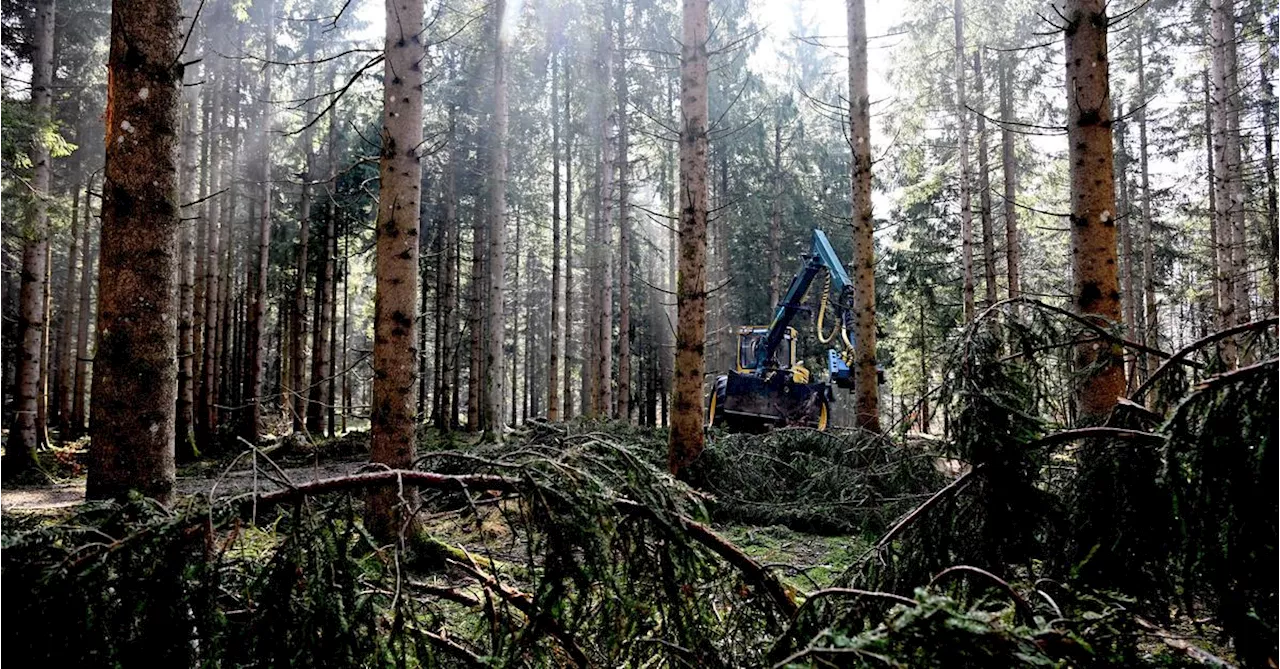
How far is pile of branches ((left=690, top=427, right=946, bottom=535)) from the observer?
6.45m

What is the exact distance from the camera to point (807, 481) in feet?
26.4

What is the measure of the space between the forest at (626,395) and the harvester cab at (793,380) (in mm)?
91

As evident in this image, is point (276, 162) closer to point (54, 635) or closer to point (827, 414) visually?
point (827, 414)

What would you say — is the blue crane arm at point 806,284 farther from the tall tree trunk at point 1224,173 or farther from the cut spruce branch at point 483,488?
the cut spruce branch at point 483,488

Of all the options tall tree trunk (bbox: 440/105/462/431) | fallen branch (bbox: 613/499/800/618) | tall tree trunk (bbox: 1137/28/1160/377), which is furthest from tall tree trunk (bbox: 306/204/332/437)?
tall tree trunk (bbox: 1137/28/1160/377)

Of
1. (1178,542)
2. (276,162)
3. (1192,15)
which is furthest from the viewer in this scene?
(276,162)

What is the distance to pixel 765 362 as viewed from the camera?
15.1 m

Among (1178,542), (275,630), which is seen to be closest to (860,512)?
(1178,542)

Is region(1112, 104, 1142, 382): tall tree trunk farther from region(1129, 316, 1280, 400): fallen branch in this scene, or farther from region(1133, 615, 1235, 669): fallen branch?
region(1133, 615, 1235, 669): fallen branch

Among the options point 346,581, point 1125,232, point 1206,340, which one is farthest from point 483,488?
point 1125,232

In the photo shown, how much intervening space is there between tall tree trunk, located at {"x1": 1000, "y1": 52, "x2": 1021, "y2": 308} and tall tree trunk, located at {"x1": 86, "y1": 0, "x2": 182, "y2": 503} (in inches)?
698

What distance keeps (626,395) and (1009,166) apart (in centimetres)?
1223

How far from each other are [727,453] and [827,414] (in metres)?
5.95

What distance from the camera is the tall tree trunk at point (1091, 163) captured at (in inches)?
171
